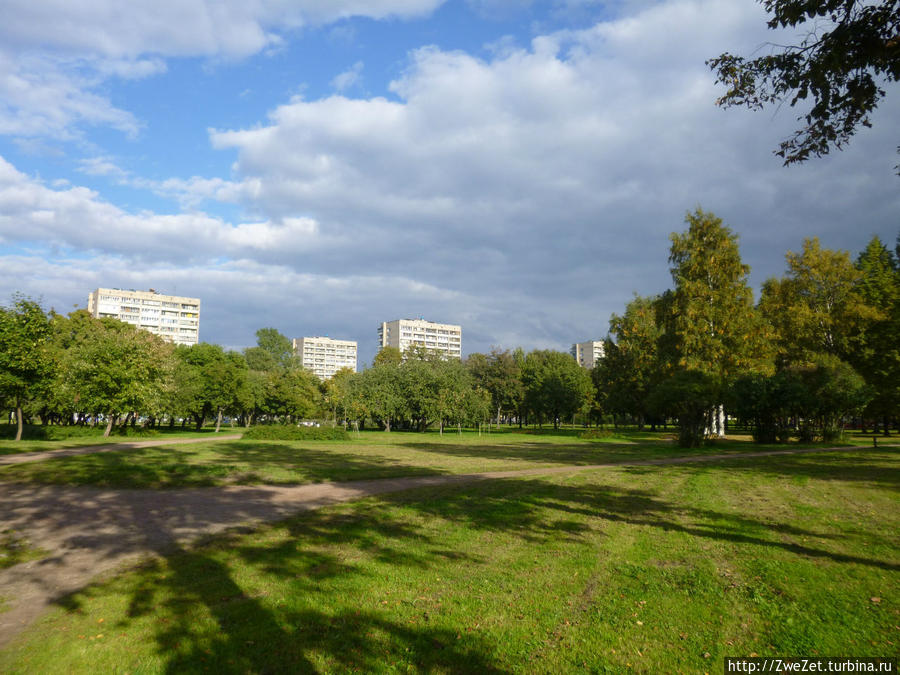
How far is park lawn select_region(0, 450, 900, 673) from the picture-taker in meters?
4.36

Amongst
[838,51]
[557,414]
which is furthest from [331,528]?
[557,414]

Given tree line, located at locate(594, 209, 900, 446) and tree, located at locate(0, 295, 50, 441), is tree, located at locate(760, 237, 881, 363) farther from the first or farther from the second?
tree, located at locate(0, 295, 50, 441)

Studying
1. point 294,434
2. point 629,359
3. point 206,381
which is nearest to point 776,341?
point 629,359

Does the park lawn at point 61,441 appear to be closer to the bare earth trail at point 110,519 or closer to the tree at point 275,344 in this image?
the bare earth trail at point 110,519

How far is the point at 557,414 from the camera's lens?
206 feet

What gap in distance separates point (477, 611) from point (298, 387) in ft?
186

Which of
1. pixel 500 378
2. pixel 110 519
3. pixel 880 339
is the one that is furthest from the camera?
pixel 500 378

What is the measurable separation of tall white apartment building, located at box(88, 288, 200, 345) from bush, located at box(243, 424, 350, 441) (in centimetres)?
10087

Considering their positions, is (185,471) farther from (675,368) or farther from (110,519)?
(675,368)

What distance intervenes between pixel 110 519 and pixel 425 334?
16600 cm

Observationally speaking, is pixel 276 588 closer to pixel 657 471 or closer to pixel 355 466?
pixel 355 466

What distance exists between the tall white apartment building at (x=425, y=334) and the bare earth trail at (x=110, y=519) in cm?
15491

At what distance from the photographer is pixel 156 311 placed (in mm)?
128250

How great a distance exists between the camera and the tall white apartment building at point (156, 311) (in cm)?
12350
